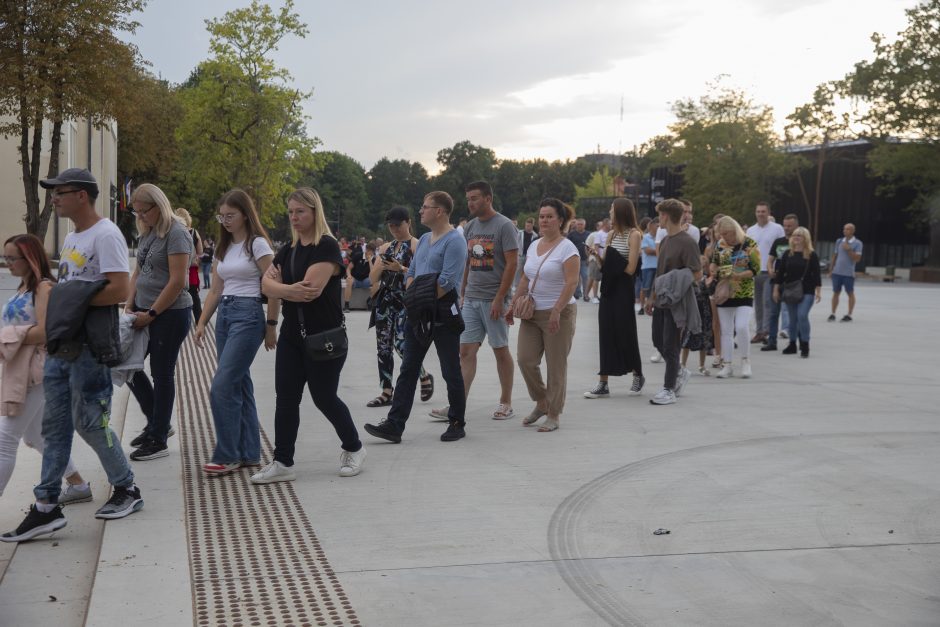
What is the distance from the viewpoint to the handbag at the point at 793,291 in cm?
1223

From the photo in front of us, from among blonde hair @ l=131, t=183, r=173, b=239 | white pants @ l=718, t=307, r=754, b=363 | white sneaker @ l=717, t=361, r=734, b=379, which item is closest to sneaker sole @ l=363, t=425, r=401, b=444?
blonde hair @ l=131, t=183, r=173, b=239

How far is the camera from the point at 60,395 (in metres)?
4.77

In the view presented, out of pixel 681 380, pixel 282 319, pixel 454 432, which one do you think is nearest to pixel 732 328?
pixel 681 380

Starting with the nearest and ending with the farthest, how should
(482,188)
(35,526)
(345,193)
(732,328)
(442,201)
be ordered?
(35,526)
(442,201)
(482,188)
(732,328)
(345,193)

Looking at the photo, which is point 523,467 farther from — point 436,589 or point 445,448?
point 436,589

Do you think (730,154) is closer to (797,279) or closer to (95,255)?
(797,279)

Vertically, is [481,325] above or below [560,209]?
below

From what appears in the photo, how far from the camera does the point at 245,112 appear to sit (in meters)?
42.9

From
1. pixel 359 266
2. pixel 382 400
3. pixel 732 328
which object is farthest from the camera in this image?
pixel 359 266

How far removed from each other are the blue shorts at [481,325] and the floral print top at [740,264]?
3.60 m

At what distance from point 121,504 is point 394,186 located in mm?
136791

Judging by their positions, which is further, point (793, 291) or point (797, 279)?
point (797, 279)

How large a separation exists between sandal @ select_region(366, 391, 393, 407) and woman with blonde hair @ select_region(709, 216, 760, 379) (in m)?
3.89

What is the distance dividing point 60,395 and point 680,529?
10.5 feet
